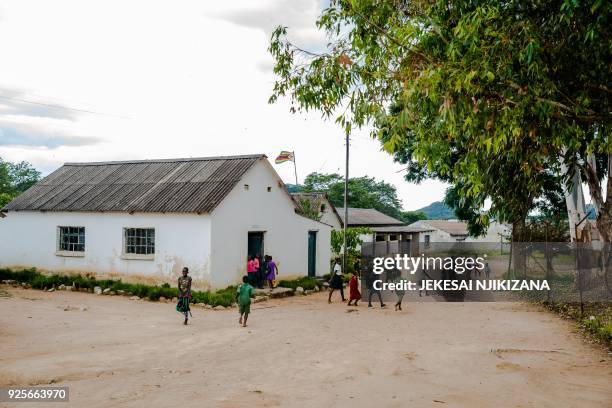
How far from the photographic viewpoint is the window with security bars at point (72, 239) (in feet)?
71.6

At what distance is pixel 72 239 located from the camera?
2214 cm

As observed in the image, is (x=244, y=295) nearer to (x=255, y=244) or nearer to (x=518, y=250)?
(x=255, y=244)

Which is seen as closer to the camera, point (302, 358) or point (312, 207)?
point (302, 358)

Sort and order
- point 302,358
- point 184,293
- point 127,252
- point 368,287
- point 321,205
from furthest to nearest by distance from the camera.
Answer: point 321,205 < point 127,252 < point 368,287 < point 184,293 < point 302,358

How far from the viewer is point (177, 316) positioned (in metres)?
15.4

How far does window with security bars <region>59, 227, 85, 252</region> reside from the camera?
21828 mm

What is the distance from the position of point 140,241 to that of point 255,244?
4.48m

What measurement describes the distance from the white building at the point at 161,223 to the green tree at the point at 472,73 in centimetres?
980

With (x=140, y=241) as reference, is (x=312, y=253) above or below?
below

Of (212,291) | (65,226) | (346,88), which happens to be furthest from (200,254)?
(346,88)

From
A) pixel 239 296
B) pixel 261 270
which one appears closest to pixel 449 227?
pixel 261 270

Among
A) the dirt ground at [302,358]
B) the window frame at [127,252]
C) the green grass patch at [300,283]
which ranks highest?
A: the window frame at [127,252]

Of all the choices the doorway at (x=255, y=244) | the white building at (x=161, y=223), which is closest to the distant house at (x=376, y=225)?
the white building at (x=161, y=223)

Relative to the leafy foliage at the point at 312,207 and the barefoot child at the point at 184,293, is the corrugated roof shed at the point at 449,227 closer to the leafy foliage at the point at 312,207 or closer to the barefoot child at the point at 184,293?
the leafy foliage at the point at 312,207
